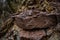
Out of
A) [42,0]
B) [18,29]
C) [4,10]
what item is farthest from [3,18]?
[42,0]

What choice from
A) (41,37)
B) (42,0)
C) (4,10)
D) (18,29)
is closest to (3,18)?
(4,10)

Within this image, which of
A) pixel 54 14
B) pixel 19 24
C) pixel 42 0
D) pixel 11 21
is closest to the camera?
pixel 54 14

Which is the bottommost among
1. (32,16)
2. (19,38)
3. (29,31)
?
(19,38)

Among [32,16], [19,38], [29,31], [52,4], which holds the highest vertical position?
[52,4]

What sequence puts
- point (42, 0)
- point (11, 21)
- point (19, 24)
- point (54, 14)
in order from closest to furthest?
point (54, 14)
point (19, 24)
point (42, 0)
point (11, 21)

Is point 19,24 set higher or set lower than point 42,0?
lower

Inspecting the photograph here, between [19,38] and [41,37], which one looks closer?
[41,37]

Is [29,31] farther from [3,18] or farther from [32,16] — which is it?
[3,18]

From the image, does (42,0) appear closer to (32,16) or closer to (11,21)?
(32,16)

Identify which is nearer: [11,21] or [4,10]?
[11,21]
